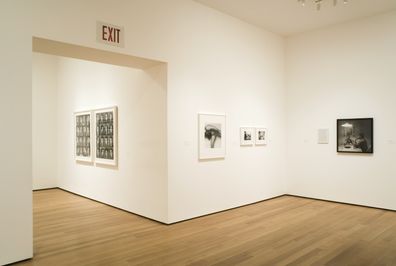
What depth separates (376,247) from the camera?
4691 mm

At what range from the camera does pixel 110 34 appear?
16.7 ft

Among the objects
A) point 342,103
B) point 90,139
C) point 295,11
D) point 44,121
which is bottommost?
point 90,139

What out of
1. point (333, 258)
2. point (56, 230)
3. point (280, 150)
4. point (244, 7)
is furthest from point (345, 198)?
point (56, 230)

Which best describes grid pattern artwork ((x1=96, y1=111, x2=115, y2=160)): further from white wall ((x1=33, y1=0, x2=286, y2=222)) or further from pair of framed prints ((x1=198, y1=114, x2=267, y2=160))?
Answer: pair of framed prints ((x1=198, y1=114, x2=267, y2=160))

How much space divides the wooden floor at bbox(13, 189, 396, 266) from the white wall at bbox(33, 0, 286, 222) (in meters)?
0.70

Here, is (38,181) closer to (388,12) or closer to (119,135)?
(119,135)

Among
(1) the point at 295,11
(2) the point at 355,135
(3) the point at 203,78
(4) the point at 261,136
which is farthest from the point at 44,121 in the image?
(2) the point at 355,135

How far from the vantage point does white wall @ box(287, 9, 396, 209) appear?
7051 millimetres

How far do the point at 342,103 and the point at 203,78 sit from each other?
3.69 m

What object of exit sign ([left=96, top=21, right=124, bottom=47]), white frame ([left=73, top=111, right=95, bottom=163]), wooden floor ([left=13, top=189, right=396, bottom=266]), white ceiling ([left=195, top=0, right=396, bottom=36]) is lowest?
wooden floor ([left=13, top=189, right=396, bottom=266])

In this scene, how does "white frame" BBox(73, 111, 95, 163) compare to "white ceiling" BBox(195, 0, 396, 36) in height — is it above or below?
below

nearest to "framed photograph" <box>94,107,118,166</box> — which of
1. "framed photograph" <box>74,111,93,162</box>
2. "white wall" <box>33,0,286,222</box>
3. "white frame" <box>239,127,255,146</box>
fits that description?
"framed photograph" <box>74,111,93,162</box>

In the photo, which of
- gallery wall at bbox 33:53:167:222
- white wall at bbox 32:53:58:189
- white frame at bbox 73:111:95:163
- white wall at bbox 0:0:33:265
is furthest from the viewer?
white wall at bbox 32:53:58:189

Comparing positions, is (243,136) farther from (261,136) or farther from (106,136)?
(106,136)
